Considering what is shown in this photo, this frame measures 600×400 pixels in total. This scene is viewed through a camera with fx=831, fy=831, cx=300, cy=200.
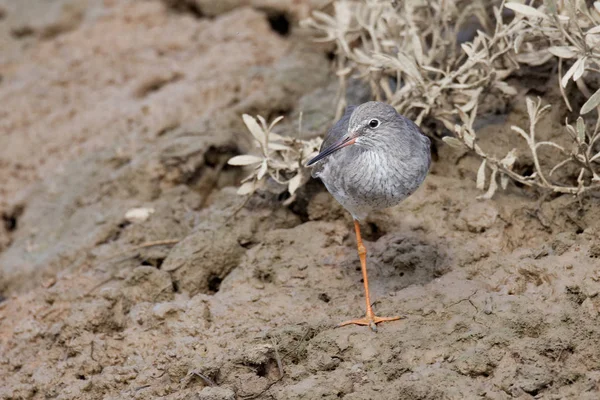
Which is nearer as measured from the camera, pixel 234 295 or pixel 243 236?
pixel 234 295

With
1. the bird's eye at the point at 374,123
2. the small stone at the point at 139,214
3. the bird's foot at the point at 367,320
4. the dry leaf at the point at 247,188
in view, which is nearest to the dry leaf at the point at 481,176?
the bird's eye at the point at 374,123

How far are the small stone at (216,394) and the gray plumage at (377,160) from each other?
Answer: 1.45 metres

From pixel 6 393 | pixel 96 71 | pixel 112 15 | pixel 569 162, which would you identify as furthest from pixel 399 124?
pixel 112 15

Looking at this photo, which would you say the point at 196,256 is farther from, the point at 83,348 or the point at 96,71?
the point at 96,71

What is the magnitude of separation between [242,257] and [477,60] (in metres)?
2.11

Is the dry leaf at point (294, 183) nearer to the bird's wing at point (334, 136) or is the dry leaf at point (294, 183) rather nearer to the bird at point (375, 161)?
the bird's wing at point (334, 136)

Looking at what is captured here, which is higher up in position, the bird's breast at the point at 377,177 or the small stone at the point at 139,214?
the bird's breast at the point at 377,177

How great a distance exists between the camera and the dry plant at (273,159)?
5797 millimetres

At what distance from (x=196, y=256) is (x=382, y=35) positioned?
7.79ft

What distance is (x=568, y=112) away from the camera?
19.1 ft

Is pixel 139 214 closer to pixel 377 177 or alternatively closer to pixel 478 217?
pixel 377 177

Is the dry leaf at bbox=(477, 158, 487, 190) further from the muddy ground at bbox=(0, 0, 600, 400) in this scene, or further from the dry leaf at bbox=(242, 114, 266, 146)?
the dry leaf at bbox=(242, 114, 266, 146)

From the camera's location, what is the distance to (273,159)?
593 cm

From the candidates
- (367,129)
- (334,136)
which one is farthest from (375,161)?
(334,136)
